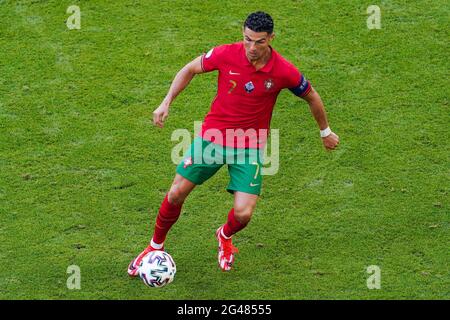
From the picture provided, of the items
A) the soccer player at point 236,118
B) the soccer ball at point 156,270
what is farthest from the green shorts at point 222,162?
the soccer ball at point 156,270

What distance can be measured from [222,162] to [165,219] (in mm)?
760

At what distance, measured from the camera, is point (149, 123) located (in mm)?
12023

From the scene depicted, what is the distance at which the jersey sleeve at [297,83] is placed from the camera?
9523 millimetres

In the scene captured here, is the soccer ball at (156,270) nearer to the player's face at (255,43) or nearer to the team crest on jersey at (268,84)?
the team crest on jersey at (268,84)

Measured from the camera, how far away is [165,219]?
9922 millimetres

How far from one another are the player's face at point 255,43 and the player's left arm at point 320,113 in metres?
0.65

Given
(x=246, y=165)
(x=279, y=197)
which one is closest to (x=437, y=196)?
(x=279, y=197)

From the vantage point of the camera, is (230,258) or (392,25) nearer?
(230,258)

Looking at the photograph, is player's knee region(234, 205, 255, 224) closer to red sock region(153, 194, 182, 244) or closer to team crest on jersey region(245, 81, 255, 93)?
red sock region(153, 194, 182, 244)

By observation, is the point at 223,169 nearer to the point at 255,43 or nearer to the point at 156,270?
the point at 156,270

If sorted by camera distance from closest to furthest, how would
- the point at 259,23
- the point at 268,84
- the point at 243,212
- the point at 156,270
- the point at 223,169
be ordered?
the point at 259,23 < the point at 268,84 < the point at 156,270 < the point at 243,212 < the point at 223,169

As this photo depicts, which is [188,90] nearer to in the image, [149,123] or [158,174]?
[149,123]

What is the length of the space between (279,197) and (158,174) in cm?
132

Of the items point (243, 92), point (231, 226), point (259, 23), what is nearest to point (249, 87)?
point (243, 92)
